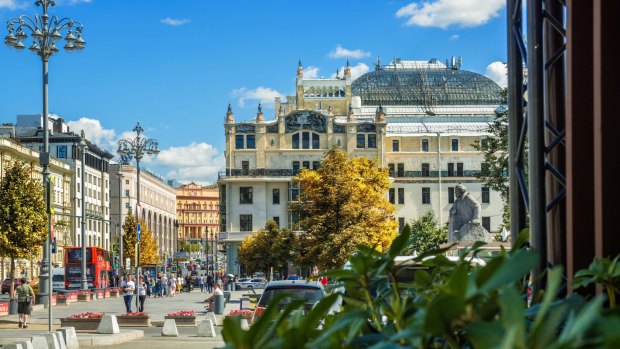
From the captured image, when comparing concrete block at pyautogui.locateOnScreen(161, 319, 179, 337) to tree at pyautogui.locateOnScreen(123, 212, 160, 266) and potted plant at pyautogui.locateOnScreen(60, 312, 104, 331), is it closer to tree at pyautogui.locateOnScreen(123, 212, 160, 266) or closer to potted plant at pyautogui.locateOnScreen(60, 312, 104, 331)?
potted plant at pyautogui.locateOnScreen(60, 312, 104, 331)

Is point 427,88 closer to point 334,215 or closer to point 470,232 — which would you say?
point 334,215

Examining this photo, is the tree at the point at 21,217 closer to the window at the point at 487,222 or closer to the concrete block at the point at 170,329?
the concrete block at the point at 170,329

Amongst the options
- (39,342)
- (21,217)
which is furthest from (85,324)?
(21,217)

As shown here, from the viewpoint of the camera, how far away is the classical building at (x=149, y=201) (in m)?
156

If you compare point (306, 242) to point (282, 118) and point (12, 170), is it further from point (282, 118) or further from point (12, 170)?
point (282, 118)

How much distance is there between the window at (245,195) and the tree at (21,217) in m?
58.7

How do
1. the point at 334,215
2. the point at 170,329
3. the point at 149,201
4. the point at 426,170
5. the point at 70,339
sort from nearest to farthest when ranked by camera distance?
the point at 70,339 → the point at 170,329 → the point at 334,215 → the point at 426,170 → the point at 149,201

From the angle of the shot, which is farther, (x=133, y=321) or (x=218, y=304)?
(x=218, y=304)

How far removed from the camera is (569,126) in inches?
213

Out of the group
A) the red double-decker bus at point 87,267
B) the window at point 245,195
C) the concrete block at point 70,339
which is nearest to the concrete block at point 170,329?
the concrete block at point 70,339

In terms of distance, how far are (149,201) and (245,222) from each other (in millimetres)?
57603

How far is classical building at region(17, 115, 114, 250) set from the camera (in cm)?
12231

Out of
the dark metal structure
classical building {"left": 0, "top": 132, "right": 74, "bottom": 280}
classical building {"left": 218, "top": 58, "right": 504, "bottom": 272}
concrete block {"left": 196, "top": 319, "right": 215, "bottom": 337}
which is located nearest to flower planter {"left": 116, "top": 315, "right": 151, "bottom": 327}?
concrete block {"left": 196, "top": 319, "right": 215, "bottom": 337}

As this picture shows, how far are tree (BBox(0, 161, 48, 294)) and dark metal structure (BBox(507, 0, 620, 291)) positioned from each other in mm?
46480
